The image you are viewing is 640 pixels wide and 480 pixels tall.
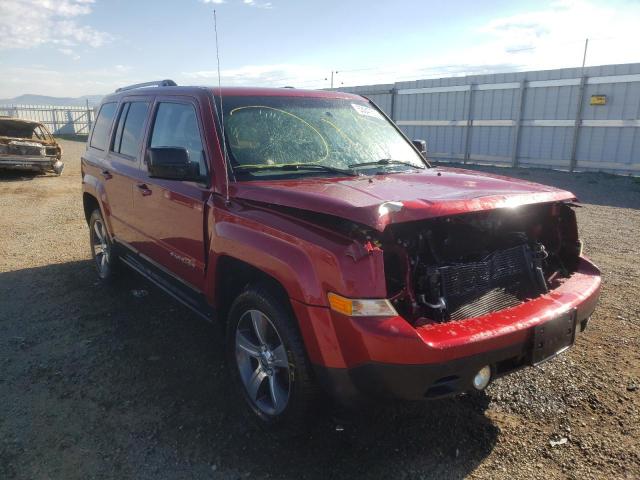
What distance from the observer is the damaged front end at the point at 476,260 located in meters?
2.45

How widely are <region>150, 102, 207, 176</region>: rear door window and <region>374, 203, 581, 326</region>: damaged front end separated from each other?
152 centimetres

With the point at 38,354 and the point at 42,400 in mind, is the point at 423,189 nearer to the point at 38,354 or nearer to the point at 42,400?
the point at 42,400

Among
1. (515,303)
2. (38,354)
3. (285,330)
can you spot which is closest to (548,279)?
(515,303)

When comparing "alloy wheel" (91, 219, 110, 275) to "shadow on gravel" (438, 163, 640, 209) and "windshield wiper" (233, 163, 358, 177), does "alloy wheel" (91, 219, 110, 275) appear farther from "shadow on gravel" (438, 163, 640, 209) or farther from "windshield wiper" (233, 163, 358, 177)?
"shadow on gravel" (438, 163, 640, 209)

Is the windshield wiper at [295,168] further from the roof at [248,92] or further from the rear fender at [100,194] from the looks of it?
the rear fender at [100,194]

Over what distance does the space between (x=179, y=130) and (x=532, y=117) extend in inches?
567

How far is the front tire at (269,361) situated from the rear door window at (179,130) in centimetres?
103

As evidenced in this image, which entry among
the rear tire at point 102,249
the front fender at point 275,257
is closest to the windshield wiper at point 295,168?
the front fender at point 275,257

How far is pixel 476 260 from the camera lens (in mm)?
2736

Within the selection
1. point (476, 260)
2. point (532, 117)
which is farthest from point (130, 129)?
point (532, 117)

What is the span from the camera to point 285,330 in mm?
2535

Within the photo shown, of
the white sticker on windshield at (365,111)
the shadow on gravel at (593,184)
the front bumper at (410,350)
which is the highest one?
the white sticker on windshield at (365,111)

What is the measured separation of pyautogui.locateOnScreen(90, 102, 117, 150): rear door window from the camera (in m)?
5.02

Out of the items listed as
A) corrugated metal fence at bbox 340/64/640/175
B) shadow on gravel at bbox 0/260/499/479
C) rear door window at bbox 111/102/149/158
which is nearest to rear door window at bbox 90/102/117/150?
rear door window at bbox 111/102/149/158
